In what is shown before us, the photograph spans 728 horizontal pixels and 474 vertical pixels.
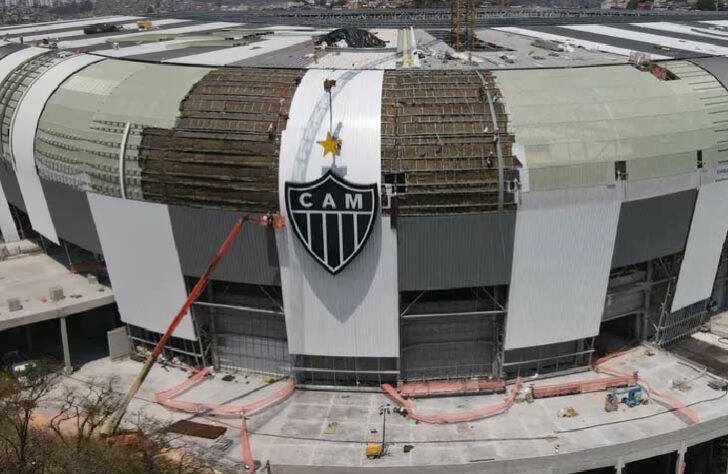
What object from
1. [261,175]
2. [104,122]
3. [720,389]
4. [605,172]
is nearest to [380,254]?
[261,175]

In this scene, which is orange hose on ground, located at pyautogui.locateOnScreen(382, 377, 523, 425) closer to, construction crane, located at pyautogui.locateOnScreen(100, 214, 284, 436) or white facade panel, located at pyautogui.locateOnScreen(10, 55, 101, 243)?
construction crane, located at pyautogui.locateOnScreen(100, 214, 284, 436)

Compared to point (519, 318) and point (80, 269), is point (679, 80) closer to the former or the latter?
point (519, 318)

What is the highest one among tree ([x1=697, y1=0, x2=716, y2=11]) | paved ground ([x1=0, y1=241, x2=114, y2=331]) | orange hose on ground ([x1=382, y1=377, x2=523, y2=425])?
tree ([x1=697, y1=0, x2=716, y2=11])

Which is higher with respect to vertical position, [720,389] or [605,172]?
[605,172]

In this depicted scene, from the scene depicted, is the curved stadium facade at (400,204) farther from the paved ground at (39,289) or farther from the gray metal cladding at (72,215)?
the paved ground at (39,289)

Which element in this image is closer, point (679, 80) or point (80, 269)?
point (679, 80)

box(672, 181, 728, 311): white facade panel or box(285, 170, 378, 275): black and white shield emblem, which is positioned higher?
box(285, 170, 378, 275): black and white shield emblem

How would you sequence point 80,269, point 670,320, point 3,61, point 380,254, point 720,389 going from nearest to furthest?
point 380,254, point 720,389, point 670,320, point 80,269, point 3,61

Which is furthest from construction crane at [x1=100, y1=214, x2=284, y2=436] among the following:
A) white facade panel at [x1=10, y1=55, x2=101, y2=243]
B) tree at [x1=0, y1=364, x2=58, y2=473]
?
white facade panel at [x1=10, y1=55, x2=101, y2=243]

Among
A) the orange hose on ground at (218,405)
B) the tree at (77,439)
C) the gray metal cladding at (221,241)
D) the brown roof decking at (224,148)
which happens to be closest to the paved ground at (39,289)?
the tree at (77,439)
